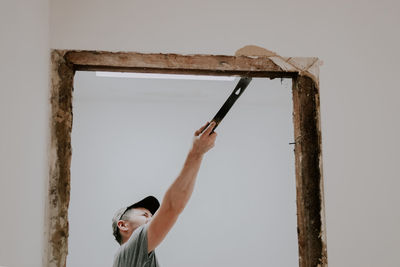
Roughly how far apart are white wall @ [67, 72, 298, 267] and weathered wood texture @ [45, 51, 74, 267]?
7.32 feet

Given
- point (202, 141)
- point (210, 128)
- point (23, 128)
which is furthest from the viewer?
point (202, 141)

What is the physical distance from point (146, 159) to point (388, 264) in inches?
110

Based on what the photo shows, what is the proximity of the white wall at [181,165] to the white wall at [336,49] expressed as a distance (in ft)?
6.80

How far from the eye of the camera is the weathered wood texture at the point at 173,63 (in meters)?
1.31

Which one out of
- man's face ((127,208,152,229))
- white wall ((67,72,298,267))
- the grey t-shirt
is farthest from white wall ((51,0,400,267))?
white wall ((67,72,298,267))

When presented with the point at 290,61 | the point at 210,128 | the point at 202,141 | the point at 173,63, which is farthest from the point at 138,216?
the point at 290,61

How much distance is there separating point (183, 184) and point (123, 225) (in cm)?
91

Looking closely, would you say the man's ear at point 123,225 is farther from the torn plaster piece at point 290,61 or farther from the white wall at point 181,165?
the torn plaster piece at point 290,61

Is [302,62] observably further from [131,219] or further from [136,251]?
[131,219]

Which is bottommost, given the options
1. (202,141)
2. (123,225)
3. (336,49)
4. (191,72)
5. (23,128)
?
(123,225)

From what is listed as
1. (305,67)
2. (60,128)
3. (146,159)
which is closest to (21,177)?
(60,128)

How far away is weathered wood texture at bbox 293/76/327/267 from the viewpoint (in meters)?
1.32

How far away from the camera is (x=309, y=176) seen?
1349 mm

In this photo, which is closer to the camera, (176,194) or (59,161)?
(59,161)
